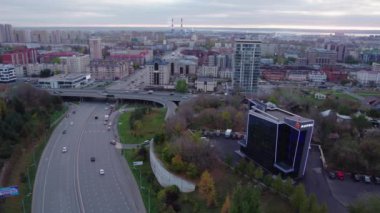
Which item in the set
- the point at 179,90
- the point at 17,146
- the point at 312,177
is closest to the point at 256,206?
the point at 312,177

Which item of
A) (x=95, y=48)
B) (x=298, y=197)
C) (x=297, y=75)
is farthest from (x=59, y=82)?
(x=298, y=197)

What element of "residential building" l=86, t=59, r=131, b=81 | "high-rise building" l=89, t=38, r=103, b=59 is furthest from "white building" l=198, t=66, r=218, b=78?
"high-rise building" l=89, t=38, r=103, b=59

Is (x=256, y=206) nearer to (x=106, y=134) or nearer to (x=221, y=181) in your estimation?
(x=221, y=181)

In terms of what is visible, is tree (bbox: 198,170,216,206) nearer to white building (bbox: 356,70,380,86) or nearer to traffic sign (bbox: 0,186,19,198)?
traffic sign (bbox: 0,186,19,198)

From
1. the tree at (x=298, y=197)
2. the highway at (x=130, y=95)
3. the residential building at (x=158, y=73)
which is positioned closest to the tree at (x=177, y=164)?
the tree at (x=298, y=197)

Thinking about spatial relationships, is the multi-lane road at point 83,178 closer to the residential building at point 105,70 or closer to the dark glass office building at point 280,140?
the dark glass office building at point 280,140
